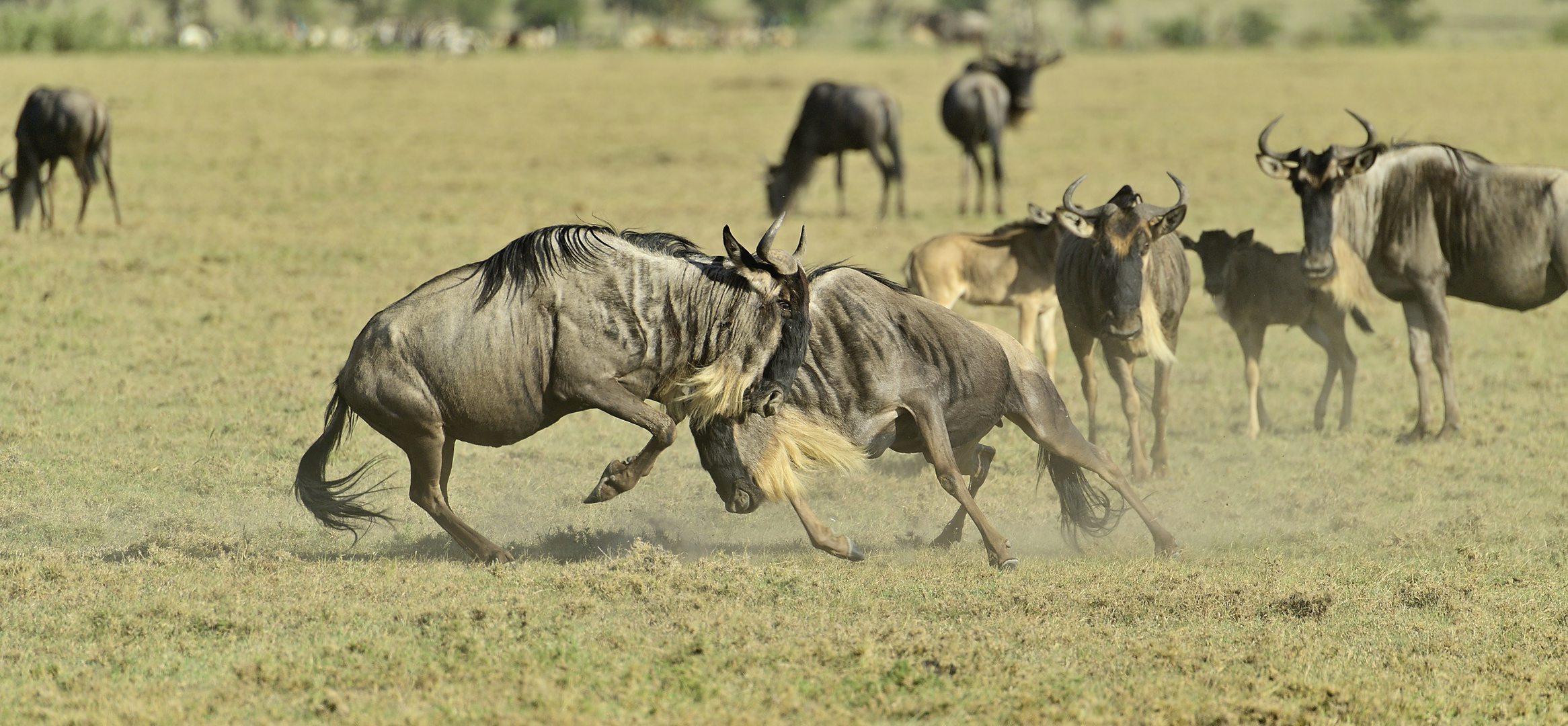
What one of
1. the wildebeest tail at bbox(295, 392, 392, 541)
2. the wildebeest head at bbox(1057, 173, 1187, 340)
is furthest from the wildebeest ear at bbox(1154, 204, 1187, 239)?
the wildebeest tail at bbox(295, 392, 392, 541)

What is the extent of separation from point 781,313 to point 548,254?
0.96m

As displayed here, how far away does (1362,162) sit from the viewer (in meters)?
8.53

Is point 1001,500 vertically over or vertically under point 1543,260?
under

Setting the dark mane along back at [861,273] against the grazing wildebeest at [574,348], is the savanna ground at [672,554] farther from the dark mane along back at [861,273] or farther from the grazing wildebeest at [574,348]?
the dark mane along back at [861,273]

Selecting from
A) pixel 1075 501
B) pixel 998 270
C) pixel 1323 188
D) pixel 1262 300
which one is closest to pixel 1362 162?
pixel 1323 188

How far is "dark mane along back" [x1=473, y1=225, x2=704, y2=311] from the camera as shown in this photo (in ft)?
19.4

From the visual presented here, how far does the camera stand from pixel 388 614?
17.3ft

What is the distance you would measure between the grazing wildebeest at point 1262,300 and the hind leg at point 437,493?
5064 millimetres

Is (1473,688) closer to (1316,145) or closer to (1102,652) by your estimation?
(1102,652)

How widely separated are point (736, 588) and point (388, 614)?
1266 mm

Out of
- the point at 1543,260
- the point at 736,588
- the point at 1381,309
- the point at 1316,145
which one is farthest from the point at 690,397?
the point at 1316,145

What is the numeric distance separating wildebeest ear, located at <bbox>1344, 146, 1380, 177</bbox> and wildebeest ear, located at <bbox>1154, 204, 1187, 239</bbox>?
1.87 metres

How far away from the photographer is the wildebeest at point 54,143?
47.8 feet

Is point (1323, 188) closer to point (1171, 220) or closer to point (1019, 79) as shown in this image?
point (1171, 220)
